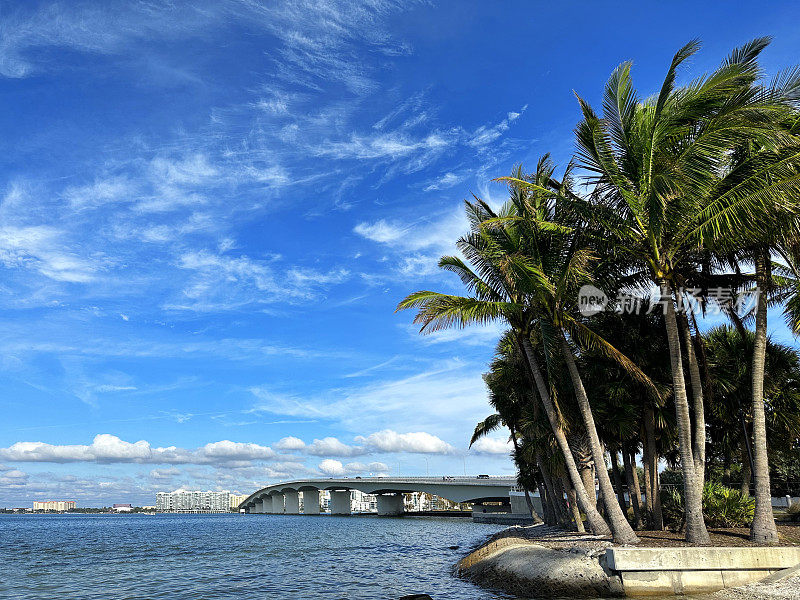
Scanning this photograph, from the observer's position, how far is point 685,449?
56.5 feet

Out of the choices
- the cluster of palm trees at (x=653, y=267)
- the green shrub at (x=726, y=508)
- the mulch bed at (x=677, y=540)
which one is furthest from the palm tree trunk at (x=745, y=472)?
the mulch bed at (x=677, y=540)

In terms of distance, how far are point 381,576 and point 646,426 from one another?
13.5 m

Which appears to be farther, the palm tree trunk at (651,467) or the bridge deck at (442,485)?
the bridge deck at (442,485)

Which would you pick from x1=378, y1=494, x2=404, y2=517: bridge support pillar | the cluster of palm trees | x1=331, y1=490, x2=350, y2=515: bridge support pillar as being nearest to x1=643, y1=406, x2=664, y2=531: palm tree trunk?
the cluster of palm trees

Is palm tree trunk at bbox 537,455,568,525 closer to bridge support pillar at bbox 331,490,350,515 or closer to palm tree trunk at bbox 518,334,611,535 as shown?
palm tree trunk at bbox 518,334,611,535

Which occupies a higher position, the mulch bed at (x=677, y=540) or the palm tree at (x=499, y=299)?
the palm tree at (x=499, y=299)

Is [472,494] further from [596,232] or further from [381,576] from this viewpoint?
[596,232]

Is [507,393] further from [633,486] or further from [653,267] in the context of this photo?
[653,267]

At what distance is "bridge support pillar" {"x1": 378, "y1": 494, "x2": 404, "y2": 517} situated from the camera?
142250mm

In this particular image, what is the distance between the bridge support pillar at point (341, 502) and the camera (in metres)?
160

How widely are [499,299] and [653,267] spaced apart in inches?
254

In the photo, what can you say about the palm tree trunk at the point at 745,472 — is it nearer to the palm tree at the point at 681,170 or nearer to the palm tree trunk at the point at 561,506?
the palm tree trunk at the point at 561,506

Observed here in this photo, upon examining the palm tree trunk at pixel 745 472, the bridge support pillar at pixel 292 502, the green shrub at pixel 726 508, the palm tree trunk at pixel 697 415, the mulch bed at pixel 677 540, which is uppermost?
the palm tree trunk at pixel 697 415

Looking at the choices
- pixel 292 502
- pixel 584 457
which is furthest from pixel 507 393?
pixel 292 502
